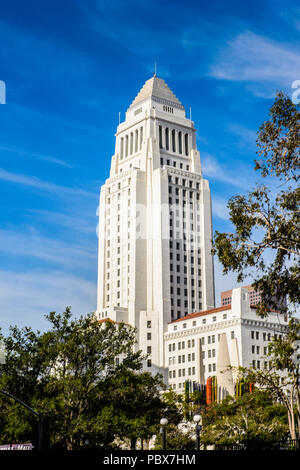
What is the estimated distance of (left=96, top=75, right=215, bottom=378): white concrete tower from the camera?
148 m

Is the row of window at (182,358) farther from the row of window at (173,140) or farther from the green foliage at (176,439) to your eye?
the row of window at (173,140)

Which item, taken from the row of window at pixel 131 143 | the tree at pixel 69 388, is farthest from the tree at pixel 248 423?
the row of window at pixel 131 143

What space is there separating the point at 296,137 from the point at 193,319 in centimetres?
10219

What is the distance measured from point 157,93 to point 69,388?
12764 cm

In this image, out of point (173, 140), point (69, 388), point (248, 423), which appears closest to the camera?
point (69, 388)

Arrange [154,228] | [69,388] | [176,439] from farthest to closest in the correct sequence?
1. [154,228]
2. [176,439]
3. [69,388]

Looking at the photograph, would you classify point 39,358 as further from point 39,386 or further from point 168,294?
point 168,294

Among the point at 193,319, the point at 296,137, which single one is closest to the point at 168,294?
the point at 193,319

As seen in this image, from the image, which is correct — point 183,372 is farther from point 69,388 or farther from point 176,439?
point 69,388

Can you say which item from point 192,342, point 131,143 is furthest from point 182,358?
point 131,143

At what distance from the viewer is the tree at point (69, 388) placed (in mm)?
54062

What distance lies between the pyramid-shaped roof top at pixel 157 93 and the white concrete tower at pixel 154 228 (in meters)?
0.33

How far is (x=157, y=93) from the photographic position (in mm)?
172000

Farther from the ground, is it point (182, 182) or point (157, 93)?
point (157, 93)
